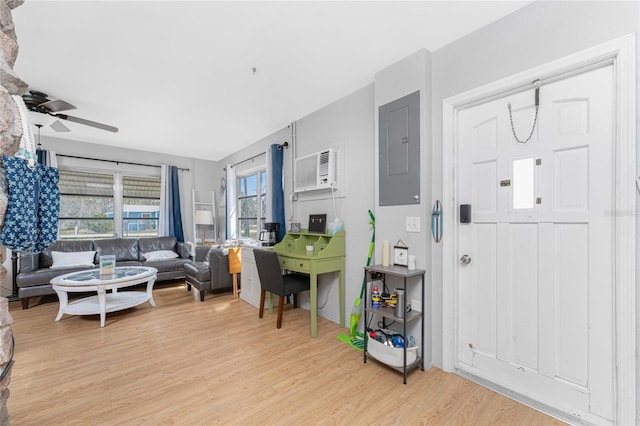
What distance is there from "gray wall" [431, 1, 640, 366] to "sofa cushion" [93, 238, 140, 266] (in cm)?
494

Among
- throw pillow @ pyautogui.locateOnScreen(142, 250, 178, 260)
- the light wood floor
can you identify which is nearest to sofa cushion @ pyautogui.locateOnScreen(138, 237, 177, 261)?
throw pillow @ pyautogui.locateOnScreen(142, 250, 178, 260)

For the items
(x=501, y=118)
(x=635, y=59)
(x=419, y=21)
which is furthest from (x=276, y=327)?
(x=635, y=59)

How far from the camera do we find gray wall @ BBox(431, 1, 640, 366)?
57.3 inches

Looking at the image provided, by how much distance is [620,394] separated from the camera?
141 centimetres

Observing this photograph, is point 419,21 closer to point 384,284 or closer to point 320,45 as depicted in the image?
point 320,45

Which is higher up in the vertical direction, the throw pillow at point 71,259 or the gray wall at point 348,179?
the gray wall at point 348,179

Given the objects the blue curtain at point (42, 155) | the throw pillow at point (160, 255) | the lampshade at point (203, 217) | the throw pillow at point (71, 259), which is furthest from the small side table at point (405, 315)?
the blue curtain at point (42, 155)

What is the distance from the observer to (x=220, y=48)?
85.2 inches

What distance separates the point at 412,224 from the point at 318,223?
4.11ft

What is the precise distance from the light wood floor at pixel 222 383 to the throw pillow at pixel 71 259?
1235 mm

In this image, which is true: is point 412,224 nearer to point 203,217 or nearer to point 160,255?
point 160,255

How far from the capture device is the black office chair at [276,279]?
2.80m

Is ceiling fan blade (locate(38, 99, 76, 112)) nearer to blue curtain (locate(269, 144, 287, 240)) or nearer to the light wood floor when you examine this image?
blue curtain (locate(269, 144, 287, 240))

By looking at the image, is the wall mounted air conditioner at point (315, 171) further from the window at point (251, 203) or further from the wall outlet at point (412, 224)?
the window at point (251, 203)
